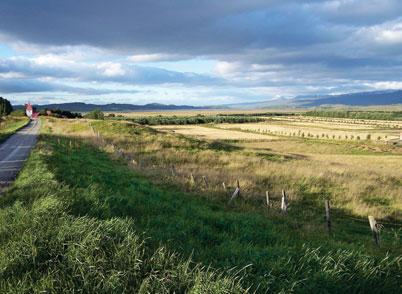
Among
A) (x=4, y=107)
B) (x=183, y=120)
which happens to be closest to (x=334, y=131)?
(x=183, y=120)

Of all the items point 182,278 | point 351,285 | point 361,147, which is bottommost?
point 361,147

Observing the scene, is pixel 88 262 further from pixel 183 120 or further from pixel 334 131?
pixel 183 120

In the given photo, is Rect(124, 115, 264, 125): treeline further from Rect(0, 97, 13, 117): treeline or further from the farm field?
Rect(0, 97, 13, 117): treeline

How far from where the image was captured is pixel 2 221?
8.36m

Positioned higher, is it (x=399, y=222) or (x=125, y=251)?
(x=125, y=251)

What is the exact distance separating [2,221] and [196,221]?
15.0 ft

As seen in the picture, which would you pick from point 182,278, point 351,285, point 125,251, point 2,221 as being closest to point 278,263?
point 351,285

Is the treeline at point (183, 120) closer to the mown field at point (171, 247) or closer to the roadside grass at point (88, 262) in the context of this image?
the mown field at point (171, 247)

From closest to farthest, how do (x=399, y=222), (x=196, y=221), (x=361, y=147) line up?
(x=196, y=221) → (x=399, y=222) → (x=361, y=147)

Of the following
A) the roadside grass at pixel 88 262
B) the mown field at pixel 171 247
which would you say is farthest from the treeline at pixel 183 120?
the roadside grass at pixel 88 262

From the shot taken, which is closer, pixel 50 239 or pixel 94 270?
pixel 94 270

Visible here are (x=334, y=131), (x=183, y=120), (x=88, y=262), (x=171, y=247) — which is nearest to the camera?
(x=88, y=262)

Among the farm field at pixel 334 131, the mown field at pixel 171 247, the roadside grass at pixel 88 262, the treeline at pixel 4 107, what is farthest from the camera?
the treeline at pixel 4 107

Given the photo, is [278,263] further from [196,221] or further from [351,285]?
[196,221]
